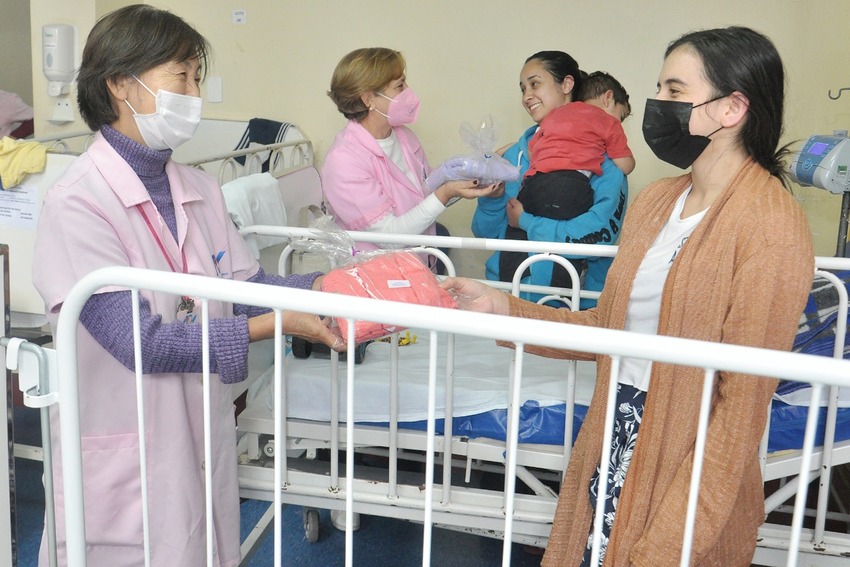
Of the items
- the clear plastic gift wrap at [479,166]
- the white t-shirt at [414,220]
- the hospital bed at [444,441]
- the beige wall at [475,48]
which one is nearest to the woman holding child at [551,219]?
the clear plastic gift wrap at [479,166]

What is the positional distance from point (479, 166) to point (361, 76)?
21.9 inches

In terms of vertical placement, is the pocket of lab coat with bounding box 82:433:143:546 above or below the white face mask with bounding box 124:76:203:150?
below

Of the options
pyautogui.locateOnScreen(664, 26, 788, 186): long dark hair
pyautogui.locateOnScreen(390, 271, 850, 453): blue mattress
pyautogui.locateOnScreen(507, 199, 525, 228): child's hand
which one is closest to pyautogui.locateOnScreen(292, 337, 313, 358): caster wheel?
pyautogui.locateOnScreen(390, 271, 850, 453): blue mattress

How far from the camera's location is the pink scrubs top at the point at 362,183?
291cm

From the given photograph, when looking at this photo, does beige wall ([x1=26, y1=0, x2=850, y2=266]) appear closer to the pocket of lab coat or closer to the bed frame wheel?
the bed frame wheel

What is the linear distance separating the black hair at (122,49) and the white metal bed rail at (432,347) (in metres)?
0.52

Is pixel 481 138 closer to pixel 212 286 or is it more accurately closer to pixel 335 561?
pixel 335 561

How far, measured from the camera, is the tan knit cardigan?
1398mm

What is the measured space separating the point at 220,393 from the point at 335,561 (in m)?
1.12

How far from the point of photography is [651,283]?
1.63 metres

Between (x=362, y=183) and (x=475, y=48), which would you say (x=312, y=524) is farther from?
(x=475, y=48)

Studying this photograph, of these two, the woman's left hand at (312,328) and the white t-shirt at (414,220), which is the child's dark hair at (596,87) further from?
the woman's left hand at (312,328)

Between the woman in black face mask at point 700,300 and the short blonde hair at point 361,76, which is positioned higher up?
the short blonde hair at point 361,76

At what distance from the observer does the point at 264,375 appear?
92.7 inches
